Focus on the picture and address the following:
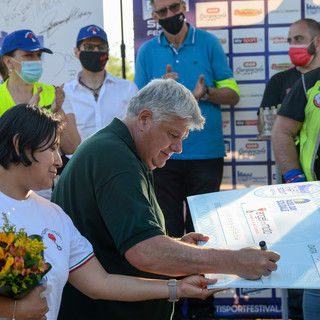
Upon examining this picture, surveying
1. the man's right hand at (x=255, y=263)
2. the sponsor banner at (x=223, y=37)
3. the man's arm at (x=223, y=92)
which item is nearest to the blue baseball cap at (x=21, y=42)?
the man's arm at (x=223, y=92)

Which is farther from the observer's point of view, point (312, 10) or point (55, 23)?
point (55, 23)

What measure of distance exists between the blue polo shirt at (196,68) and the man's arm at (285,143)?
94 centimetres

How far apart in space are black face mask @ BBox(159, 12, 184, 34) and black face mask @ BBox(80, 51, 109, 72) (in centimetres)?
56

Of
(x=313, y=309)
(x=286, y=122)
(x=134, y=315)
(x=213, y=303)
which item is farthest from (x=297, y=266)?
(x=213, y=303)

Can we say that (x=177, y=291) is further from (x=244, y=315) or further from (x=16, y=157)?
(x=244, y=315)

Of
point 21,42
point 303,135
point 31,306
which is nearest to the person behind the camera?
point 31,306

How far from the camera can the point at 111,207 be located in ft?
7.31

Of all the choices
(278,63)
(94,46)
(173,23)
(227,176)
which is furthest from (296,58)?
(94,46)

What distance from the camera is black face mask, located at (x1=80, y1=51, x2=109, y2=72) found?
4.90m

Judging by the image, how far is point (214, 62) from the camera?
16.2ft

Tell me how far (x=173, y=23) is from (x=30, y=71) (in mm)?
1224

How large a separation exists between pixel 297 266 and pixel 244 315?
3122 millimetres

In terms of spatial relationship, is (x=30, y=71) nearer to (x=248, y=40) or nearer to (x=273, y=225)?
(x=248, y=40)

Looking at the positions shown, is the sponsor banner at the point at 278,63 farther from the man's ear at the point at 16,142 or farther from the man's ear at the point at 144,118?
the man's ear at the point at 16,142
